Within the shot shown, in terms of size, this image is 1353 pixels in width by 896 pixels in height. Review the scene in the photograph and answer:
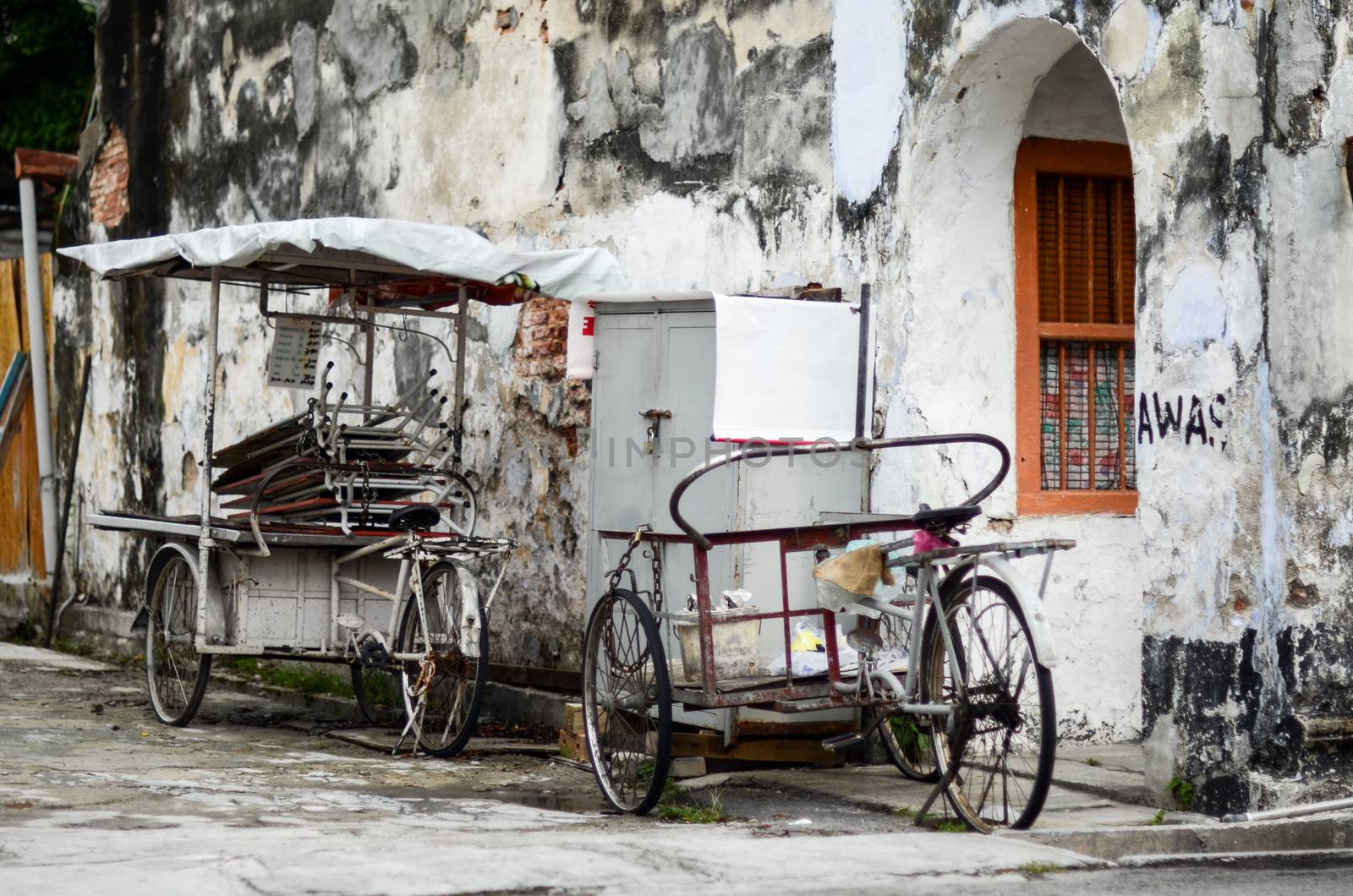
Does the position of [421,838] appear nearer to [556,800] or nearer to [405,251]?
[556,800]

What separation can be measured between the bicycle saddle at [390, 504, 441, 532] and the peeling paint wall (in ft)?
3.70

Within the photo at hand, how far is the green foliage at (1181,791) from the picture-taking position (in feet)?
19.5

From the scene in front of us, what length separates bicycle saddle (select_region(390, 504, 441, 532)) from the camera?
7.95 meters

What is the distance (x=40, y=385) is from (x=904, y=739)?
913 centimetres

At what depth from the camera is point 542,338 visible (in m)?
9.31

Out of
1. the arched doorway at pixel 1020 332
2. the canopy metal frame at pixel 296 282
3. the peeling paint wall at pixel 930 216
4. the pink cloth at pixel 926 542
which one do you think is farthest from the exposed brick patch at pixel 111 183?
the pink cloth at pixel 926 542

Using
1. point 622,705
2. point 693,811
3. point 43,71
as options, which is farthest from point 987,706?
point 43,71

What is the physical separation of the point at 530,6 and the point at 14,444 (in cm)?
691

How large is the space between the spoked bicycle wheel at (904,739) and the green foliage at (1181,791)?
36.4 inches

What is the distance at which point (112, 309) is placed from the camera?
536 inches

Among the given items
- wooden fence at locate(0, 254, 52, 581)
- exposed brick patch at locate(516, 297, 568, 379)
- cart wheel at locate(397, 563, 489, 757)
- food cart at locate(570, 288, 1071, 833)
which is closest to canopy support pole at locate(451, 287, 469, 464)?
exposed brick patch at locate(516, 297, 568, 379)

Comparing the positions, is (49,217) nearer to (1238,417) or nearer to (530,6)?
(530,6)

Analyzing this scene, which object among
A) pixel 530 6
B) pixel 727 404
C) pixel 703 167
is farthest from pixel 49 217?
pixel 727 404

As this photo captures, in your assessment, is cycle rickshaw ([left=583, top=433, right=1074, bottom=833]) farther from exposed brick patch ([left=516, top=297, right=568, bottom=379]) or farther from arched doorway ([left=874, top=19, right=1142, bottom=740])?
exposed brick patch ([left=516, top=297, right=568, bottom=379])
